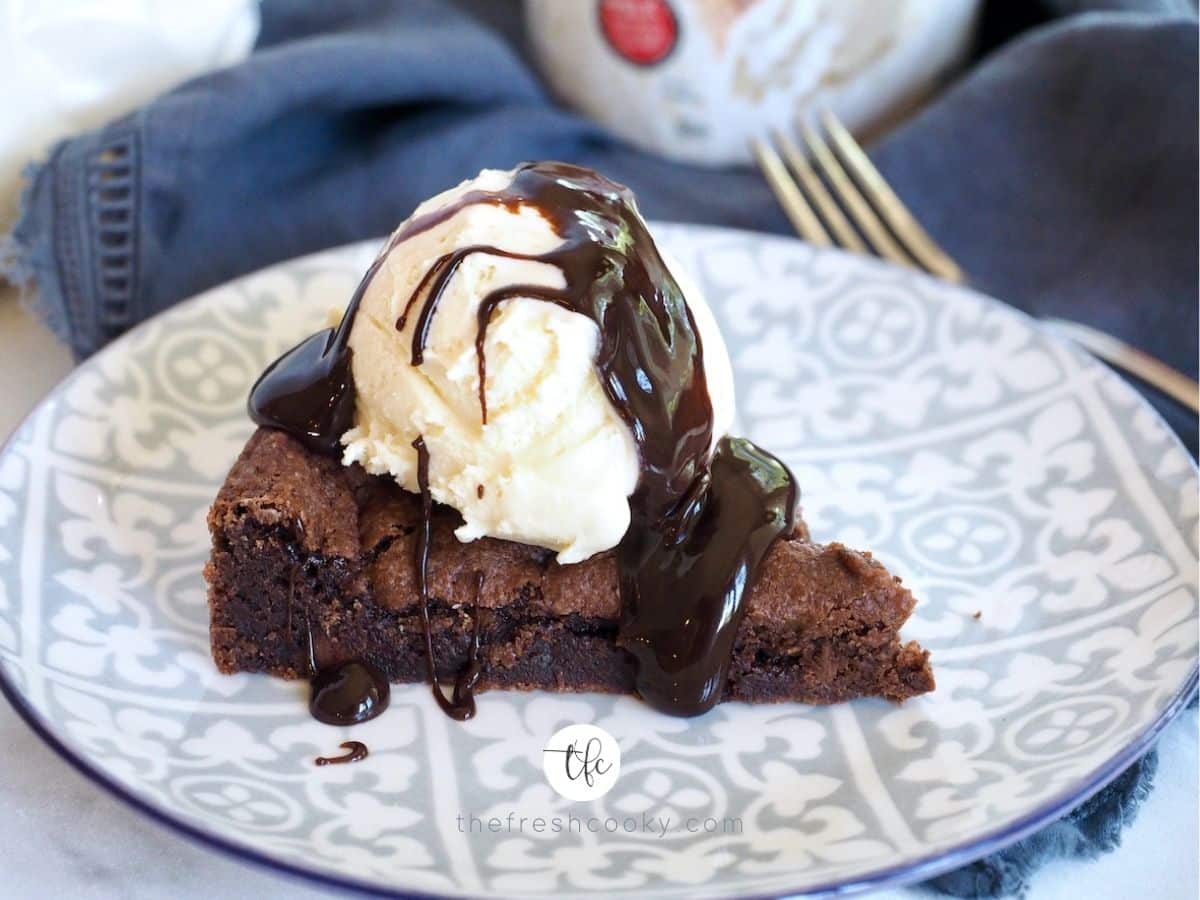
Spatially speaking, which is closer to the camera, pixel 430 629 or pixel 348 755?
pixel 348 755

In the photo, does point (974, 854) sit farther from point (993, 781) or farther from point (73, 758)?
point (73, 758)

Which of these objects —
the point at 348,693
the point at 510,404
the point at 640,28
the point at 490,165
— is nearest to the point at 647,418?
the point at 510,404

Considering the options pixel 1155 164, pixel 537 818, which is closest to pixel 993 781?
pixel 537 818

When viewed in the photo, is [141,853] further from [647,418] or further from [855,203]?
[855,203]

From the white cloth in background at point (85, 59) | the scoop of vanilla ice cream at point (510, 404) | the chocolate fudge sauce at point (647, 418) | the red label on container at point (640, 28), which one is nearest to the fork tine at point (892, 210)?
the red label on container at point (640, 28)

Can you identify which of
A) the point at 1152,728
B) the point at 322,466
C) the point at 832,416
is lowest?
the point at 832,416

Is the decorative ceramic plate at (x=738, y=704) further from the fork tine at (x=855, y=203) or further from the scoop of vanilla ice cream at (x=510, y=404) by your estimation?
the scoop of vanilla ice cream at (x=510, y=404)
